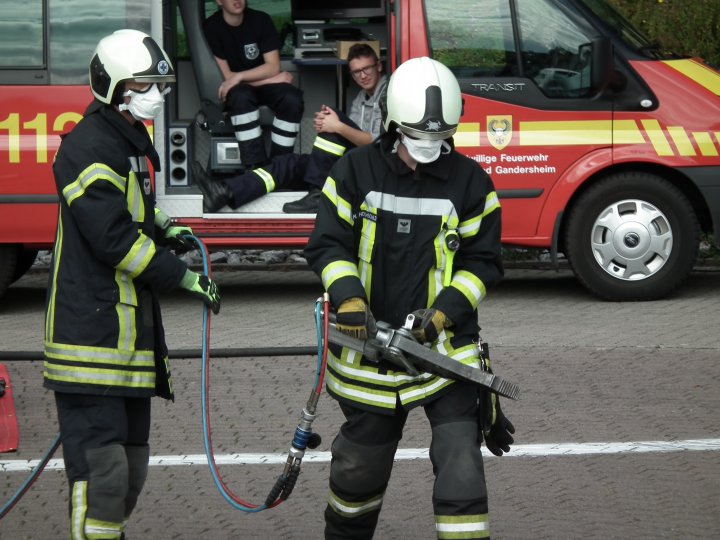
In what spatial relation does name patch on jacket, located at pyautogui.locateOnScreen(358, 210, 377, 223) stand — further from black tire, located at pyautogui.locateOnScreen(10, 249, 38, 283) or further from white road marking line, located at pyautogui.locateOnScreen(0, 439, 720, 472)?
black tire, located at pyautogui.locateOnScreen(10, 249, 38, 283)

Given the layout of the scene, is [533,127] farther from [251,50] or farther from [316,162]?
[251,50]

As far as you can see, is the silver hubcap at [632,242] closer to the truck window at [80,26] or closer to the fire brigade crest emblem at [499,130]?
the fire brigade crest emblem at [499,130]

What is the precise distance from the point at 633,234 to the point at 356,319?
5660 millimetres

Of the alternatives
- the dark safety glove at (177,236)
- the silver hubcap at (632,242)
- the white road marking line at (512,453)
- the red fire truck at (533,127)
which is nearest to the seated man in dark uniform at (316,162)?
the red fire truck at (533,127)

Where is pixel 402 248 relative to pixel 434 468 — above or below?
above

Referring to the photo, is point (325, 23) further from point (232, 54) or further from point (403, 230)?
point (403, 230)

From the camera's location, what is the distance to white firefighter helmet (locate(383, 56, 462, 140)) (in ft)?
14.3

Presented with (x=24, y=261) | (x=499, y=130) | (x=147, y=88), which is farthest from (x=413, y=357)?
(x=24, y=261)

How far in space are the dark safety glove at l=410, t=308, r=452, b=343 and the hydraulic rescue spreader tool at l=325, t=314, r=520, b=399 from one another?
0.8 inches

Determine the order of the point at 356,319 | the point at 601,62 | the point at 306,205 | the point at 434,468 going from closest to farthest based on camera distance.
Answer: the point at 356,319 → the point at 434,468 → the point at 601,62 → the point at 306,205

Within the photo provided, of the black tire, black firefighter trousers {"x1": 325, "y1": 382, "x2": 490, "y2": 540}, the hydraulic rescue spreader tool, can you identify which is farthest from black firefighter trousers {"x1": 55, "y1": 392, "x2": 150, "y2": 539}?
the black tire

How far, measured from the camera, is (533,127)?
941 cm

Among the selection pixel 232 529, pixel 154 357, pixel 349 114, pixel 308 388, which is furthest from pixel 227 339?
pixel 154 357

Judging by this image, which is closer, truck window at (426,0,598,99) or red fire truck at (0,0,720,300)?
red fire truck at (0,0,720,300)
